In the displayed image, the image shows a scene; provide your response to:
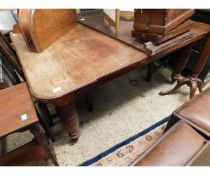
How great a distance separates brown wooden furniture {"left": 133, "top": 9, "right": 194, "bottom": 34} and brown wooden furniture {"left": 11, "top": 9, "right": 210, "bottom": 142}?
11 cm

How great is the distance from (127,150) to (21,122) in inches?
31.1

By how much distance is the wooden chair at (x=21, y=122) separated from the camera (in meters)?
0.80

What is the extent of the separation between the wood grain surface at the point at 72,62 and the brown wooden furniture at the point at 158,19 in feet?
0.56

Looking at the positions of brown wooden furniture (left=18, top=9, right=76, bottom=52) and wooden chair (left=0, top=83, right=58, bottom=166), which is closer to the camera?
wooden chair (left=0, top=83, right=58, bottom=166)

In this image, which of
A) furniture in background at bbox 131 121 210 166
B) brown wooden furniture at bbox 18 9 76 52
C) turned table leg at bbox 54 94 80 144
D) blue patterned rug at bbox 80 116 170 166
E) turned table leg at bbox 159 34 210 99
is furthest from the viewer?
turned table leg at bbox 159 34 210 99

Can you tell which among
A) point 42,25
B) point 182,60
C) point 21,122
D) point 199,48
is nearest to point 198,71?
point 182,60

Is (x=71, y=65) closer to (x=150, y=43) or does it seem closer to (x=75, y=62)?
(x=75, y=62)

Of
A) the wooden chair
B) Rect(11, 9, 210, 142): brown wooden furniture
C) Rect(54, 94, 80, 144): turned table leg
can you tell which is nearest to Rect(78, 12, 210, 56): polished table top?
Rect(11, 9, 210, 142): brown wooden furniture

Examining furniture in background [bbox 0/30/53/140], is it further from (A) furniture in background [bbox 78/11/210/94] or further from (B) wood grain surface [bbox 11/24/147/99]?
(A) furniture in background [bbox 78/11/210/94]

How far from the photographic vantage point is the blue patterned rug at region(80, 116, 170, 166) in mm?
1239

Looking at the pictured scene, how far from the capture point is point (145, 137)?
1.37 metres

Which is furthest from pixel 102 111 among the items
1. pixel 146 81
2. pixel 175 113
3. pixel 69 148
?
pixel 175 113
